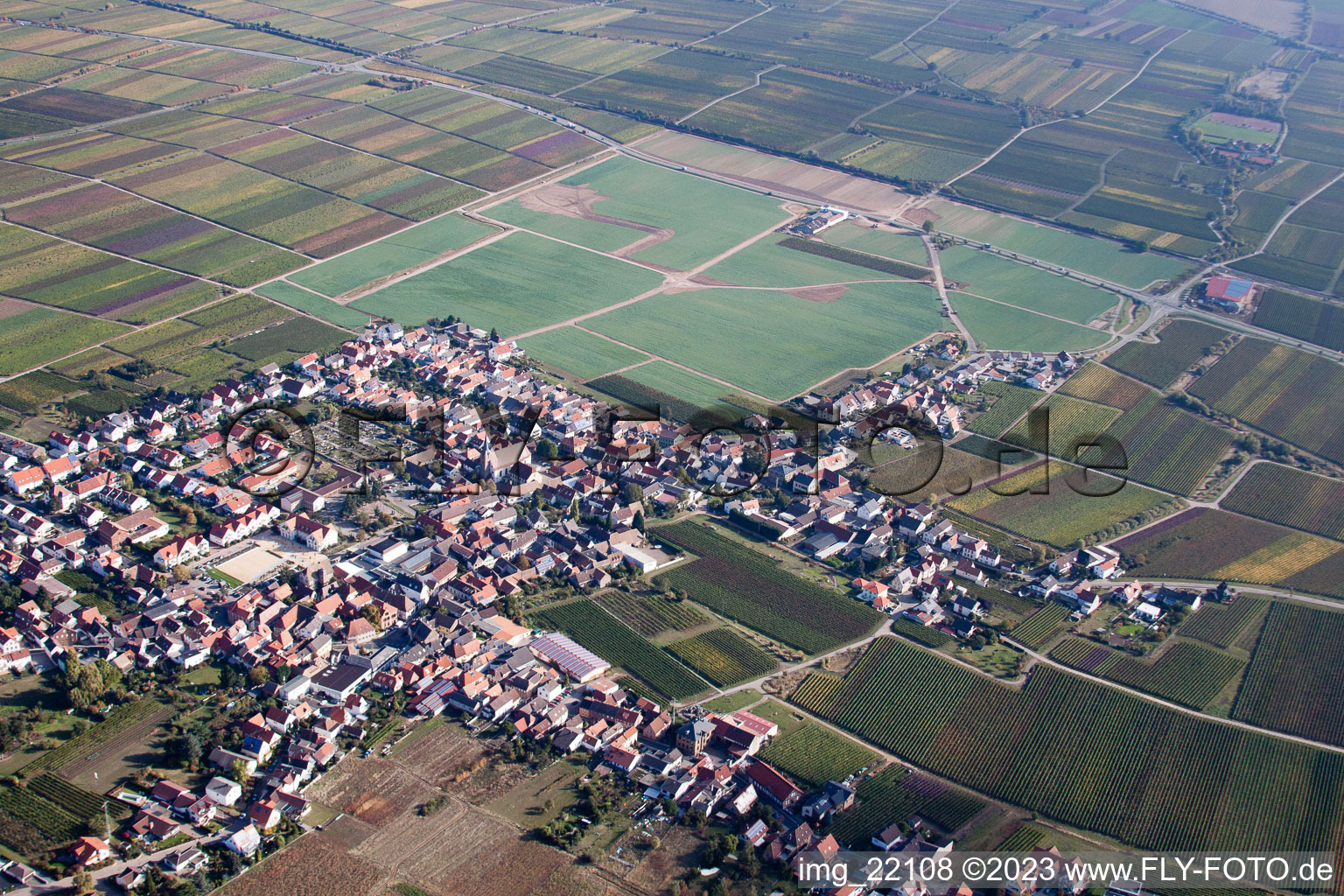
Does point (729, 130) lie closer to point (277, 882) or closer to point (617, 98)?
point (617, 98)

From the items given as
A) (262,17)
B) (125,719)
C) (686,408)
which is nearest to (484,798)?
(125,719)

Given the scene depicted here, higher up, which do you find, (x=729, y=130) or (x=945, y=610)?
(x=729, y=130)

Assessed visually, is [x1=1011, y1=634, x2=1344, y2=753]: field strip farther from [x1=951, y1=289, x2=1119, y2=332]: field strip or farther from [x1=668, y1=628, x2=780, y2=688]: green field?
[x1=951, y1=289, x2=1119, y2=332]: field strip

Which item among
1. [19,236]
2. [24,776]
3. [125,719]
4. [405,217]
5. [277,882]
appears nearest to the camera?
[277,882]

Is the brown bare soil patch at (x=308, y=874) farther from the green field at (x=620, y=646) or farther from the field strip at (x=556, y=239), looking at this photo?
the field strip at (x=556, y=239)

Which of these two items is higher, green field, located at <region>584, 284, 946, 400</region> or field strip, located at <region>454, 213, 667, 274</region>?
field strip, located at <region>454, 213, 667, 274</region>

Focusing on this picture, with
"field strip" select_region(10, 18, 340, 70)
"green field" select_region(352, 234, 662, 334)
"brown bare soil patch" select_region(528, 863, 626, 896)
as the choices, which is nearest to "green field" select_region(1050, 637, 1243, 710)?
"brown bare soil patch" select_region(528, 863, 626, 896)

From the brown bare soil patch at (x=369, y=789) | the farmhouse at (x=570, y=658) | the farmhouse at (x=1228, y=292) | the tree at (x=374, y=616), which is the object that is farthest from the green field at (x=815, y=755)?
the farmhouse at (x=1228, y=292)
